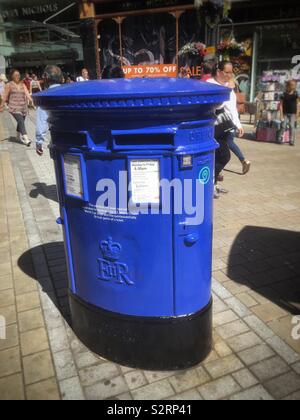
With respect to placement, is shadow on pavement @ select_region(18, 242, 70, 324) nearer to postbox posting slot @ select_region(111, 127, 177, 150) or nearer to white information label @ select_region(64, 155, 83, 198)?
white information label @ select_region(64, 155, 83, 198)

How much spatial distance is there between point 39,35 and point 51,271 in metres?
30.7

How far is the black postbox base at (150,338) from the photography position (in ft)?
8.19

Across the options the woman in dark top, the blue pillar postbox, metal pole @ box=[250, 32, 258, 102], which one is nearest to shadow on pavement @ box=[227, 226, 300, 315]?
the blue pillar postbox

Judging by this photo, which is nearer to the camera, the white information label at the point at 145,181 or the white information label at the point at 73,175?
the white information label at the point at 145,181

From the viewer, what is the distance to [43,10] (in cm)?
2667

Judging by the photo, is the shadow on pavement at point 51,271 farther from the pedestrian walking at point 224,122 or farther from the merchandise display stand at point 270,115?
the merchandise display stand at point 270,115

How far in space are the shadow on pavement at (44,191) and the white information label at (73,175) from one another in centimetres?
362

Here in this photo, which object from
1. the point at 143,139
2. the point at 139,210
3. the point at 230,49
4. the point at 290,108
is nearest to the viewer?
the point at 143,139

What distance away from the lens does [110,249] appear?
238cm

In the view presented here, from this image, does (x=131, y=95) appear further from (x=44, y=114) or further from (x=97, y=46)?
(x=97, y=46)

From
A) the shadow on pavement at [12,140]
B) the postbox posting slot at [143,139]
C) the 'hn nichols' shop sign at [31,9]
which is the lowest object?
the shadow on pavement at [12,140]

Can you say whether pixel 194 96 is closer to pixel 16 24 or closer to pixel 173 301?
pixel 173 301

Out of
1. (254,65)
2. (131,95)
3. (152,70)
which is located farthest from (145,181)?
(254,65)

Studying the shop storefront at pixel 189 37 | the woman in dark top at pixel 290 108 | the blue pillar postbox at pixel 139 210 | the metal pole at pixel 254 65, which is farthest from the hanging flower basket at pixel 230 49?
the blue pillar postbox at pixel 139 210
